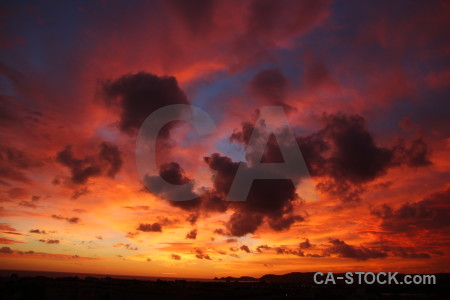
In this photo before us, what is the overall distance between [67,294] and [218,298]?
49027 mm

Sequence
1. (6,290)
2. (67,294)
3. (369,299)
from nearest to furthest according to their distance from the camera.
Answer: (6,290), (67,294), (369,299)

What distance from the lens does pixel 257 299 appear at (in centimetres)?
12962

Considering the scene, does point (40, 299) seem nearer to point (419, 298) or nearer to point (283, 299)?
point (283, 299)

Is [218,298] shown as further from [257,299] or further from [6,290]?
[6,290]

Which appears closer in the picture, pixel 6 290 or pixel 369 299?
pixel 6 290

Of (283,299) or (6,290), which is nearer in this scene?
(6,290)

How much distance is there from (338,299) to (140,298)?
74420mm

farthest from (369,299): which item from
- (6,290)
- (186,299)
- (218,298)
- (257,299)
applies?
(6,290)

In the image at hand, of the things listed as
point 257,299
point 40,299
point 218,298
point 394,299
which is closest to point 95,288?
point 40,299

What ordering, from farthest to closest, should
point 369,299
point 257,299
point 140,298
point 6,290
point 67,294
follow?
point 257,299 → point 369,299 → point 140,298 → point 67,294 → point 6,290

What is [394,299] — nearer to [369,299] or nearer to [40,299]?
[369,299]

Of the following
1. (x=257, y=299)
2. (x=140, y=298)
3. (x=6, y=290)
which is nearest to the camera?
(x=6, y=290)

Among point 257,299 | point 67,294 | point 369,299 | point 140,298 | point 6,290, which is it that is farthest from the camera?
point 257,299

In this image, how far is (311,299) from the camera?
133125mm
